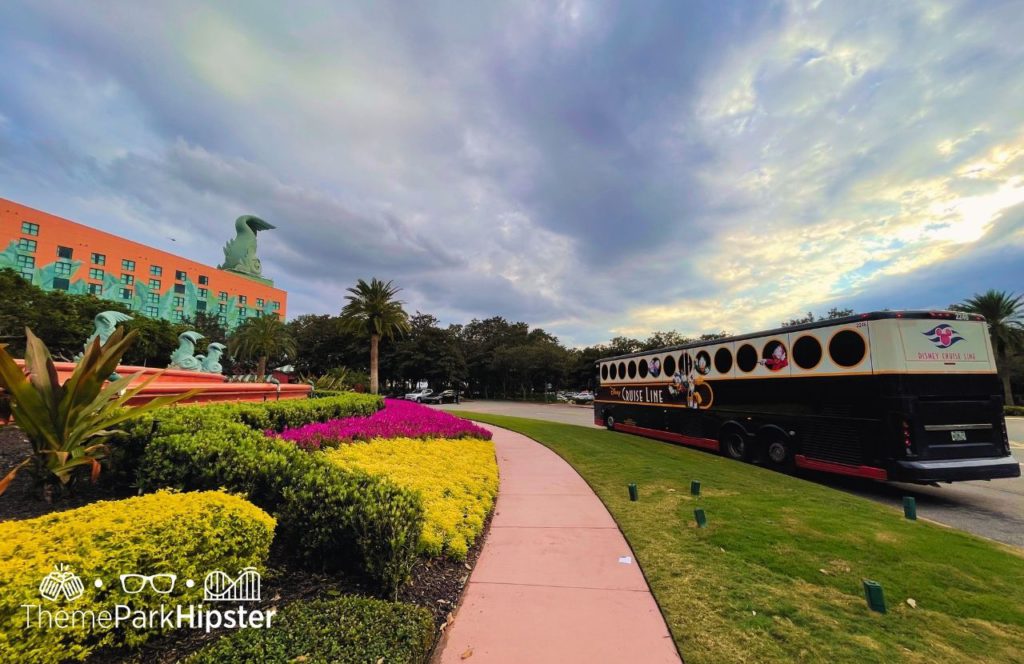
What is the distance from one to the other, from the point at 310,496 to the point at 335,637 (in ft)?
5.05

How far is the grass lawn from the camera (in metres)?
3.07

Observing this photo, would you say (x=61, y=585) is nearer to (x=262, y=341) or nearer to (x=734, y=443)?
(x=734, y=443)

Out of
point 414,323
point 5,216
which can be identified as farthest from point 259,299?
point 414,323

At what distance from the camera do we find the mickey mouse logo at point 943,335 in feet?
25.2

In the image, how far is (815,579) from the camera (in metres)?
4.04

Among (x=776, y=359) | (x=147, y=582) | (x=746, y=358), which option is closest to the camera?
(x=147, y=582)

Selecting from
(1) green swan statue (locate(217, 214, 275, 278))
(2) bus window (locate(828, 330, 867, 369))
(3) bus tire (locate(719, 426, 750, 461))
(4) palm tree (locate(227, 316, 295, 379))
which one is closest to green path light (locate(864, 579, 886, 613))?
(2) bus window (locate(828, 330, 867, 369))

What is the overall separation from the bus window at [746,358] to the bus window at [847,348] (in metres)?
1.97

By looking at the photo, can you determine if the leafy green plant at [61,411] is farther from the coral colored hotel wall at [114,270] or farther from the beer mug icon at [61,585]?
the coral colored hotel wall at [114,270]

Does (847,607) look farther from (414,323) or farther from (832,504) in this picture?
(414,323)

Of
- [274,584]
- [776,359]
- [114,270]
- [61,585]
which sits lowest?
[274,584]

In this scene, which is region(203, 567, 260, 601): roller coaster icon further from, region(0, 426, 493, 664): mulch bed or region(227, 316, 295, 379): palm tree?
region(227, 316, 295, 379): palm tree

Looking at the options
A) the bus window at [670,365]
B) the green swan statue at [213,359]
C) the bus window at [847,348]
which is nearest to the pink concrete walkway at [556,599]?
the bus window at [847,348]

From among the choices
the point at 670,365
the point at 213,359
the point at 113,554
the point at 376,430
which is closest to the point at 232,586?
the point at 113,554
